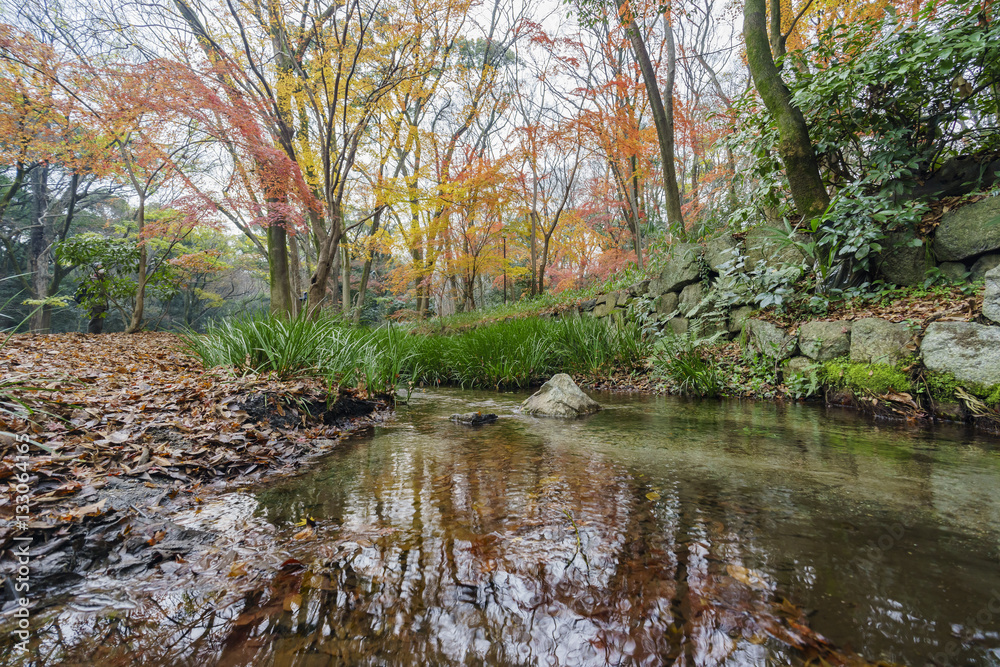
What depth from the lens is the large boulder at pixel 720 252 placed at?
4.45 m

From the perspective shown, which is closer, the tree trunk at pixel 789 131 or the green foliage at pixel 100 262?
the tree trunk at pixel 789 131

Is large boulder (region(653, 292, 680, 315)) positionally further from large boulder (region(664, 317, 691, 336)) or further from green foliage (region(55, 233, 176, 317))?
green foliage (region(55, 233, 176, 317))

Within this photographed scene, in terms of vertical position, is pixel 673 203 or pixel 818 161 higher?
pixel 673 203

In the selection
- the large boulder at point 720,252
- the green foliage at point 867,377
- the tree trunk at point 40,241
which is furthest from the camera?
the tree trunk at point 40,241

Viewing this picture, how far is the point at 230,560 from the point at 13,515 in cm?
64

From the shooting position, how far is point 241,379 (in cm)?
259

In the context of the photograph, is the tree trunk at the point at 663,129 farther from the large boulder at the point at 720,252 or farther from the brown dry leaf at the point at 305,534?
the brown dry leaf at the point at 305,534

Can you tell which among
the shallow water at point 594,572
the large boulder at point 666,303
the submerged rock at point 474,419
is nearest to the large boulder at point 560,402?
the submerged rock at point 474,419

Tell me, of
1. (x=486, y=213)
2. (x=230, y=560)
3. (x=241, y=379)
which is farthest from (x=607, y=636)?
(x=486, y=213)

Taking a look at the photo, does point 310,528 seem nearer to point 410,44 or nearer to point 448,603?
point 448,603

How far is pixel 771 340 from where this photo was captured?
374 centimetres

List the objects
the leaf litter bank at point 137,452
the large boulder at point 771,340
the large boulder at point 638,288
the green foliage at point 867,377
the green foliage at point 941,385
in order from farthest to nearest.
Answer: the large boulder at point 638,288
the large boulder at point 771,340
the green foliage at point 867,377
the green foliage at point 941,385
the leaf litter bank at point 137,452

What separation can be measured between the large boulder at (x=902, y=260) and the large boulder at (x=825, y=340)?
2.27 feet

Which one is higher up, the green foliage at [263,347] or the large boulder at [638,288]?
the large boulder at [638,288]
